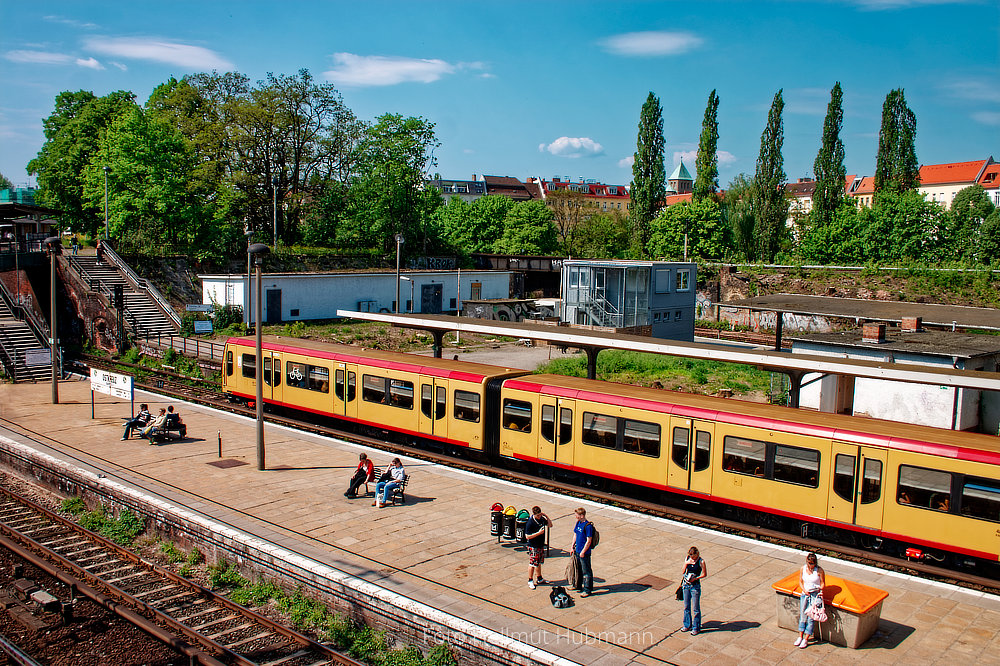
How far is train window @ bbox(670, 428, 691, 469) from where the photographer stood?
16.4m

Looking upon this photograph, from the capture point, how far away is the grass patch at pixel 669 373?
110ft

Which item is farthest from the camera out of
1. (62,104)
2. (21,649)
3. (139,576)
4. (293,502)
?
(62,104)

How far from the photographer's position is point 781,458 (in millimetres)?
15102

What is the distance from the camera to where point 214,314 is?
46000mm

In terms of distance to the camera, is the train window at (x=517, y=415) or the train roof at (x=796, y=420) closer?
the train roof at (x=796, y=420)

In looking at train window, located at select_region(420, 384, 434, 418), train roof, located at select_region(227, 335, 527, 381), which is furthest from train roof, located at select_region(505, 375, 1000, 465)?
train window, located at select_region(420, 384, 434, 418)

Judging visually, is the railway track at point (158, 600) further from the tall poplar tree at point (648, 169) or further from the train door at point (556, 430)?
the tall poplar tree at point (648, 169)

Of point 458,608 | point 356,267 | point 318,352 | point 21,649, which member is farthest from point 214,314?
point 458,608

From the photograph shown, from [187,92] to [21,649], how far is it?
6041 centimetres

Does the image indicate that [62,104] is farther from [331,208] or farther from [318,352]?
[318,352]

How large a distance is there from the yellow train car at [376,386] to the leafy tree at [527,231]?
61713 mm

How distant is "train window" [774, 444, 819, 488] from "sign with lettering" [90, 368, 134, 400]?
68.0ft

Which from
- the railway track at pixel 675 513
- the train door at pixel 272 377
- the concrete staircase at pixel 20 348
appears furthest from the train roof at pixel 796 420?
the concrete staircase at pixel 20 348

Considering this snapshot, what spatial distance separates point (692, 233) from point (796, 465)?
213 feet
